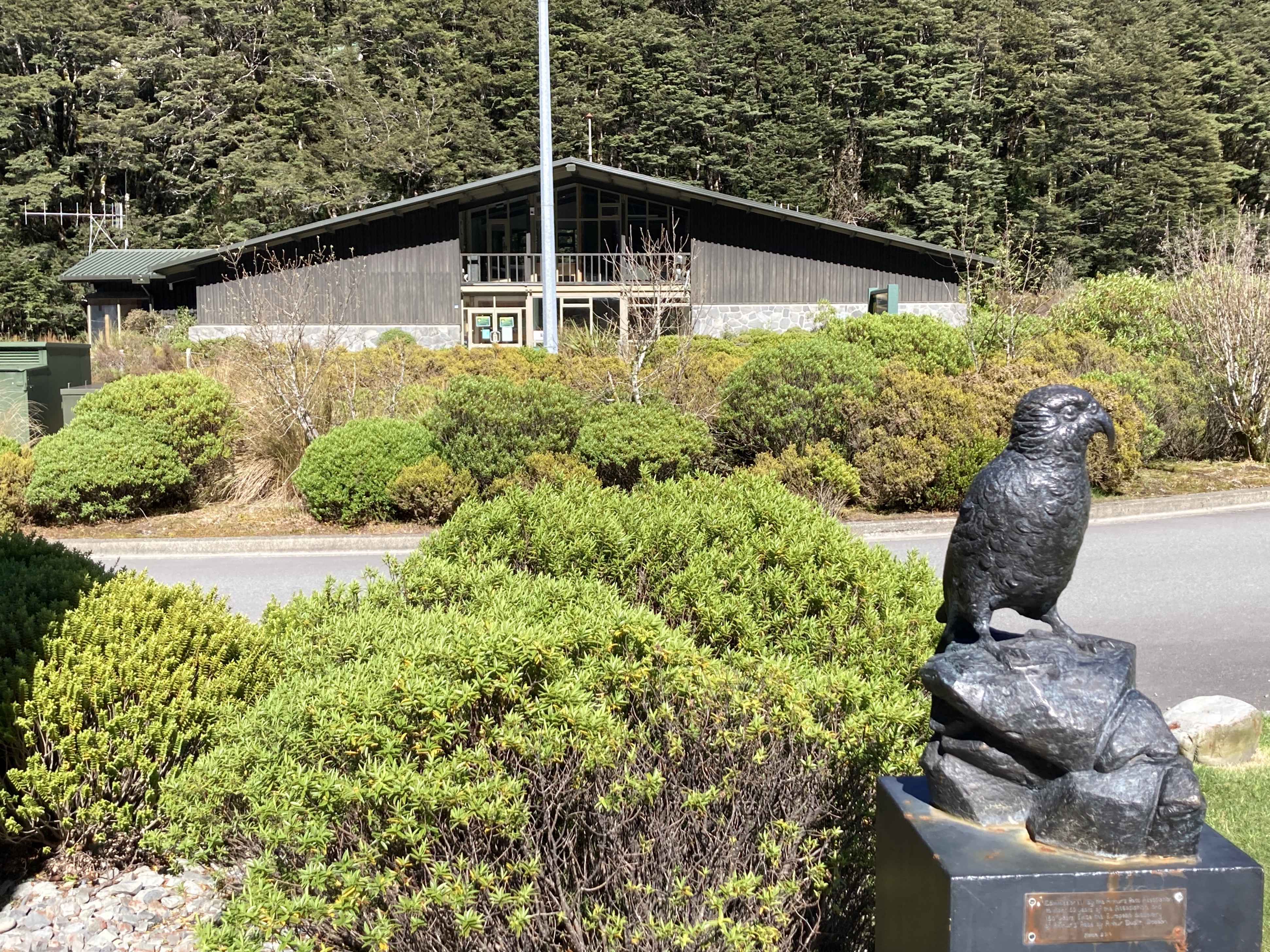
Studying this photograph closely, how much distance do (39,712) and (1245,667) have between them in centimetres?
708

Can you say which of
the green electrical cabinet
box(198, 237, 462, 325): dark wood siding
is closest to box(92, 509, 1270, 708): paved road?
the green electrical cabinet

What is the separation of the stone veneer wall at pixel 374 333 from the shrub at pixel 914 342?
21934 mm

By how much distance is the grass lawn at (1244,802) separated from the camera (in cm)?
445

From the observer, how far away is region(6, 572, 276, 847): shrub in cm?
423

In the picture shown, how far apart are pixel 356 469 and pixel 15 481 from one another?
3848mm

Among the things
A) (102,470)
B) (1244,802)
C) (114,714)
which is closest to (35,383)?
(102,470)

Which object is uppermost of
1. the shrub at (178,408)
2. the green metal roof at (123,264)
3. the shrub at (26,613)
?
the green metal roof at (123,264)

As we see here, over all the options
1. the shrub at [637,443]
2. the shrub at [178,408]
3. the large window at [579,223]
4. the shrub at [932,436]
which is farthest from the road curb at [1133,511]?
the large window at [579,223]

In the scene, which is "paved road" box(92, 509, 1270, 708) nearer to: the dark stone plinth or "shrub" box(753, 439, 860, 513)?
"shrub" box(753, 439, 860, 513)

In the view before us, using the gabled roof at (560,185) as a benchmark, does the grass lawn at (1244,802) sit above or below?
below

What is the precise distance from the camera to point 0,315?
52.8 meters

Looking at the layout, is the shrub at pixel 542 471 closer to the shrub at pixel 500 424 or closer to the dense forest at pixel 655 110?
the shrub at pixel 500 424

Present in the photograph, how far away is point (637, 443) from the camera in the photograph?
477 inches

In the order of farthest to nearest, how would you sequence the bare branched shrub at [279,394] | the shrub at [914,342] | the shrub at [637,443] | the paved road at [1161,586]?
the shrub at [914,342] < the bare branched shrub at [279,394] < the shrub at [637,443] < the paved road at [1161,586]
